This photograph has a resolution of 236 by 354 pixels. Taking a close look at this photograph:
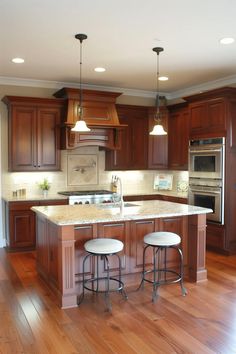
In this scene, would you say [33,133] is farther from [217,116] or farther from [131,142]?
[217,116]

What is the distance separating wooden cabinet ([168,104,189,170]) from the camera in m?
6.67

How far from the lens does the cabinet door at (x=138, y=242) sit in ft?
13.9

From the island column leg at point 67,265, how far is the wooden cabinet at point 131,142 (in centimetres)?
329

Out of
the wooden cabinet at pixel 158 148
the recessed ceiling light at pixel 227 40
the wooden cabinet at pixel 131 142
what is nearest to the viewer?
the recessed ceiling light at pixel 227 40

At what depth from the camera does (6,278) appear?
4523 mm

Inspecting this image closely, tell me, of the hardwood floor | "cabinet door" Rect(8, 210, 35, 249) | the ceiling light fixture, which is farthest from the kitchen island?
the ceiling light fixture

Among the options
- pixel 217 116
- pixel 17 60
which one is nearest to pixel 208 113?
pixel 217 116

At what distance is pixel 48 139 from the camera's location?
20.2ft

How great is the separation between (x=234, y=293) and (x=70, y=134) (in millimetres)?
3533

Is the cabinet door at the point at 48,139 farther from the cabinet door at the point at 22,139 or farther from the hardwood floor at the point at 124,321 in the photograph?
the hardwood floor at the point at 124,321

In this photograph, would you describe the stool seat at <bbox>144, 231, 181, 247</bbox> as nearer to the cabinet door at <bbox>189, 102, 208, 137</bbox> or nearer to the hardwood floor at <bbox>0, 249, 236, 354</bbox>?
the hardwood floor at <bbox>0, 249, 236, 354</bbox>

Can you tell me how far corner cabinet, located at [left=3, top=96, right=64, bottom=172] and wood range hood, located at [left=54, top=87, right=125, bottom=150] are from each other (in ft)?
0.58

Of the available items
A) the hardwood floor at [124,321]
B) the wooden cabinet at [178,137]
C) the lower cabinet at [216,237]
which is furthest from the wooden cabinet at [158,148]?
the hardwood floor at [124,321]

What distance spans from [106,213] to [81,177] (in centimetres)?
287
